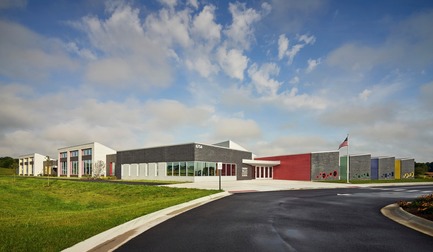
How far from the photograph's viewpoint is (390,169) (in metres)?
65.1

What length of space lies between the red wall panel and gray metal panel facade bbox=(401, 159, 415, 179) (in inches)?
1256

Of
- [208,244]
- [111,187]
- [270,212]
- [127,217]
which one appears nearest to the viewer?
[208,244]

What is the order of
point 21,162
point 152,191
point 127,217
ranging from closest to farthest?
point 127,217, point 152,191, point 21,162

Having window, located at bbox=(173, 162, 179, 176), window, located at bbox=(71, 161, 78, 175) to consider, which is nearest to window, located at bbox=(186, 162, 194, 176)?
window, located at bbox=(173, 162, 179, 176)

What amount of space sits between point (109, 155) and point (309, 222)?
61.9 metres

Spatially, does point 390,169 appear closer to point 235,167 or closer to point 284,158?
point 284,158

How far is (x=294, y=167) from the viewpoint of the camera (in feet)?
182

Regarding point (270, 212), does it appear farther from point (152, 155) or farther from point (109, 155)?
point (109, 155)

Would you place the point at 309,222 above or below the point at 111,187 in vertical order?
above

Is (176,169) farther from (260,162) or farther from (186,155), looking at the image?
(260,162)

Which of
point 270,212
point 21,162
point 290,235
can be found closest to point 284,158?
point 270,212

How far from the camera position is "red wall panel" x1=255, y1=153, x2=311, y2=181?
2090 inches

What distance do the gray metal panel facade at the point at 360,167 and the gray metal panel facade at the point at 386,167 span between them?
526 centimetres

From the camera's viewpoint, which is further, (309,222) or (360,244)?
(309,222)
